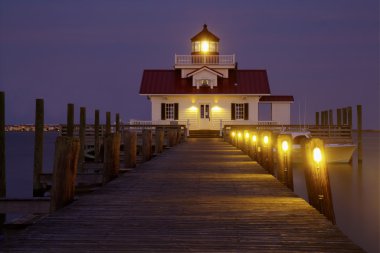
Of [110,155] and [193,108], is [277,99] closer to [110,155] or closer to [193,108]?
[193,108]

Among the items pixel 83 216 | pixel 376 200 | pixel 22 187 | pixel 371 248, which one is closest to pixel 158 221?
pixel 83 216

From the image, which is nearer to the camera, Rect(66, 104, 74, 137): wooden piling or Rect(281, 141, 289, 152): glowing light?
A: Rect(281, 141, 289, 152): glowing light

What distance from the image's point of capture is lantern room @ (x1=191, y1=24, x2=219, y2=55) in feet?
179

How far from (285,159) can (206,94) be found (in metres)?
40.1

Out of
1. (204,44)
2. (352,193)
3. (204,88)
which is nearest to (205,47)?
(204,44)

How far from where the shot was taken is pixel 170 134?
101ft

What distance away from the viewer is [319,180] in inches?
344

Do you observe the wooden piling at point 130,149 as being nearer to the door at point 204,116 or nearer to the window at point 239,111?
the door at point 204,116

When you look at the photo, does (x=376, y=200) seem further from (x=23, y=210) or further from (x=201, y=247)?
(x=201, y=247)

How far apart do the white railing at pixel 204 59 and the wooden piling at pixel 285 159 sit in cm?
4159

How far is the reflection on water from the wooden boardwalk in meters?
9.57

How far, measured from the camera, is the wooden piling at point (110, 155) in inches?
497

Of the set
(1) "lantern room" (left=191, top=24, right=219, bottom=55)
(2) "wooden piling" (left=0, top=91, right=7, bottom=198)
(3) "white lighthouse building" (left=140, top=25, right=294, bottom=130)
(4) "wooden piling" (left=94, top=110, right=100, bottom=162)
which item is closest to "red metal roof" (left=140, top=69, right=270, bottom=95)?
(3) "white lighthouse building" (left=140, top=25, right=294, bottom=130)

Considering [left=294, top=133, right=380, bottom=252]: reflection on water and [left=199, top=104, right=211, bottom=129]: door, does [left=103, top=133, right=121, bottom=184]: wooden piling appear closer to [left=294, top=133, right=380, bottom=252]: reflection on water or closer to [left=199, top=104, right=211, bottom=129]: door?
[left=294, top=133, right=380, bottom=252]: reflection on water
